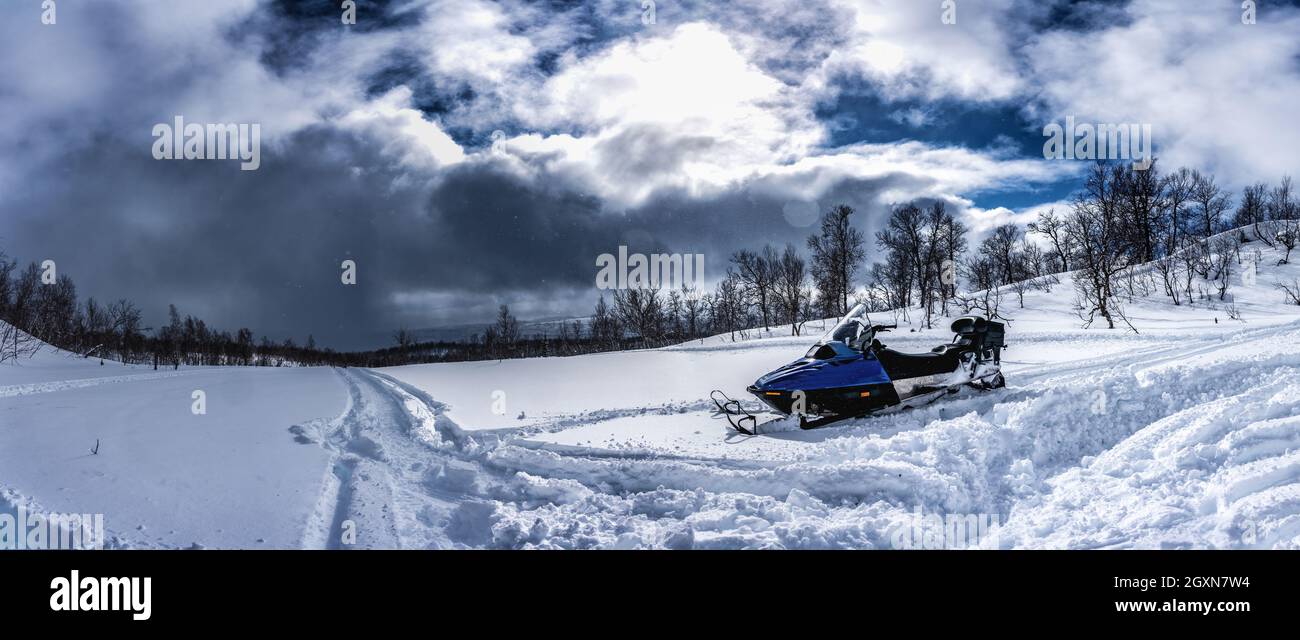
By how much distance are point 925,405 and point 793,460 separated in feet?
10.7

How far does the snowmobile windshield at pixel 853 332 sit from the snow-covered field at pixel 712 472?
1200 mm

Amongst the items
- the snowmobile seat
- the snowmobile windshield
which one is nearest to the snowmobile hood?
the snowmobile windshield

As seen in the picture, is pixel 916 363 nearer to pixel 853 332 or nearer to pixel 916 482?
pixel 853 332

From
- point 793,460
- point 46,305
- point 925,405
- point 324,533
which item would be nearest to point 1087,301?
point 925,405

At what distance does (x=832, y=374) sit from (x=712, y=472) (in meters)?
2.98

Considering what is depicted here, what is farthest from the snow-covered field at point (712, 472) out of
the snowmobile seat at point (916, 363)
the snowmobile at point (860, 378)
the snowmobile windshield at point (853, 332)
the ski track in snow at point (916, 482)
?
the snowmobile windshield at point (853, 332)

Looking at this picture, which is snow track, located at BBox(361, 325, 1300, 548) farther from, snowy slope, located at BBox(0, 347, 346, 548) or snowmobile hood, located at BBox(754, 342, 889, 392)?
snowy slope, located at BBox(0, 347, 346, 548)

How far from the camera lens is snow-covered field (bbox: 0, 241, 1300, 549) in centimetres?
450

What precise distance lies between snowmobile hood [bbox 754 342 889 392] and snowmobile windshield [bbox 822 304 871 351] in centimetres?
21

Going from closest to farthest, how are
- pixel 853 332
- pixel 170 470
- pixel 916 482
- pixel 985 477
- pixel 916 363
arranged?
1. pixel 916 482
2. pixel 985 477
3. pixel 170 470
4. pixel 853 332
5. pixel 916 363

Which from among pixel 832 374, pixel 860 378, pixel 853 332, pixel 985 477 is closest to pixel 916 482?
pixel 985 477

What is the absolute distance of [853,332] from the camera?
8.55 m

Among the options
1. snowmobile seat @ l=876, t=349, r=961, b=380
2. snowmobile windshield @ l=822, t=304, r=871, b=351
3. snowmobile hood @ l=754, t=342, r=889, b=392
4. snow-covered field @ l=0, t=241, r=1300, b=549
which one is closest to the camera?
snow-covered field @ l=0, t=241, r=1300, b=549
